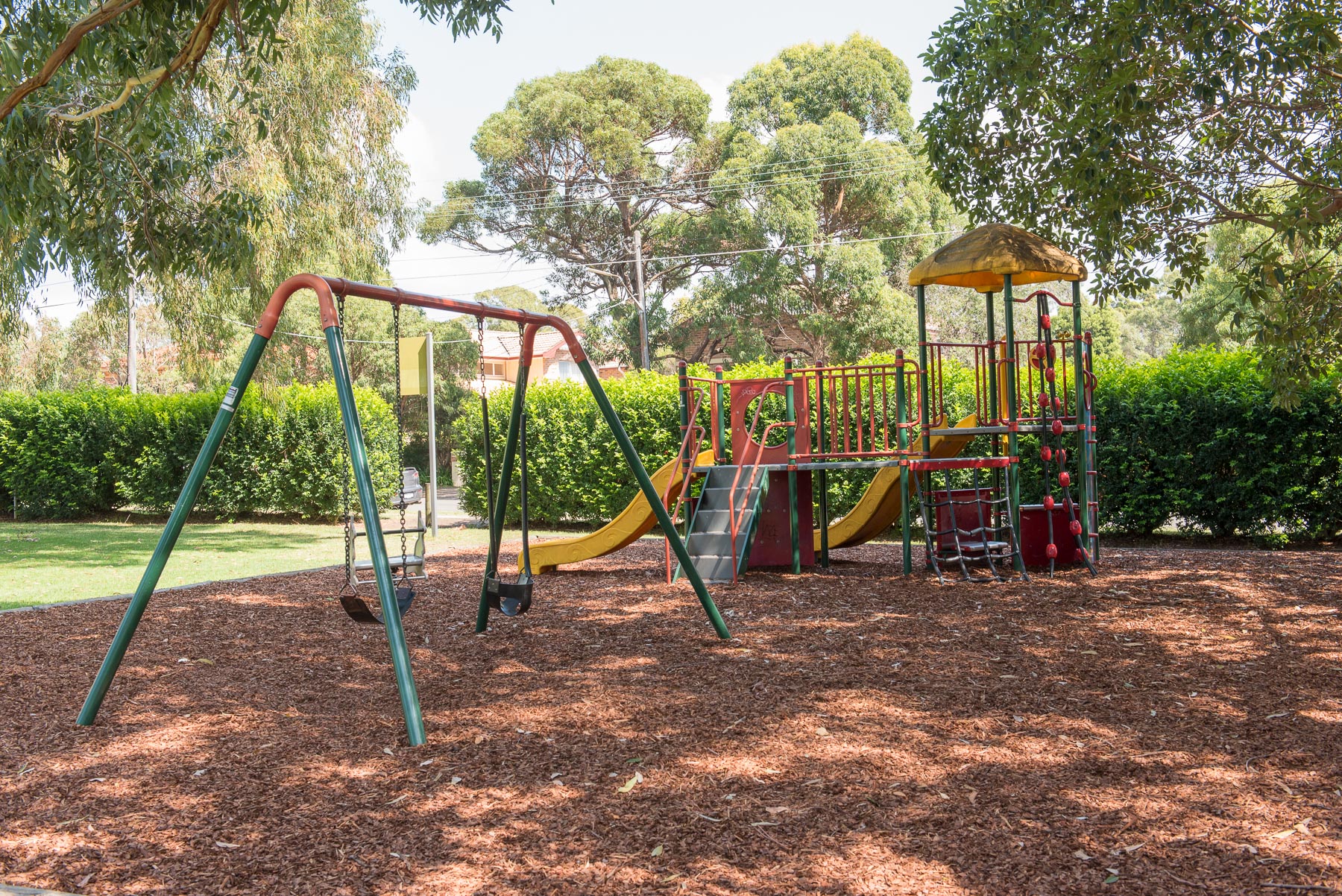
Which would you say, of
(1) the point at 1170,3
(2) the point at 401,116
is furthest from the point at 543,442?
(1) the point at 1170,3

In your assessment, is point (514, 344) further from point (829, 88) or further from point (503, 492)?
point (503, 492)

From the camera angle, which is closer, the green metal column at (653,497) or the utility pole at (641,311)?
the green metal column at (653,497)

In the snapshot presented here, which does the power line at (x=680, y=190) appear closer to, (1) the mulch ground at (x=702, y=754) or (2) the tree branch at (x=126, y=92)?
(1) the mulch ground at (x=702, y=754)

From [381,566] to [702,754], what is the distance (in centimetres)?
159

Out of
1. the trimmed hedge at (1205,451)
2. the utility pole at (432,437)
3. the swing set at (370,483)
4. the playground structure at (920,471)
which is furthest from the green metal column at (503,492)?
the trimmed hedge at (1205,451)

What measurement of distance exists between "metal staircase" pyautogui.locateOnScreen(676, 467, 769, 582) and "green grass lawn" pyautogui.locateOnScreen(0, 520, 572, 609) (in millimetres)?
4569

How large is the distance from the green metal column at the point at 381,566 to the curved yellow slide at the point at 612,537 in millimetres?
5108

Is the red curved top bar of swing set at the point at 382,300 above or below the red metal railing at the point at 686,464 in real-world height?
above

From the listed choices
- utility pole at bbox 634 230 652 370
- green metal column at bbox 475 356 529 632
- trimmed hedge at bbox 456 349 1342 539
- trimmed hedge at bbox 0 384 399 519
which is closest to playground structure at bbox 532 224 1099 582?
trimmed hedge at bbox 456 349 1342 539

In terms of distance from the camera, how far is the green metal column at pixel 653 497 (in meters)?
6.33

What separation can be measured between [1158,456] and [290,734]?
10.1 metres

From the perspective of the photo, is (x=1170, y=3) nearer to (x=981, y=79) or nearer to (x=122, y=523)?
(x=981, y=79)

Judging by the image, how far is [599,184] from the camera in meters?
32.4

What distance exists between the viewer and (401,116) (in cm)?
1563
